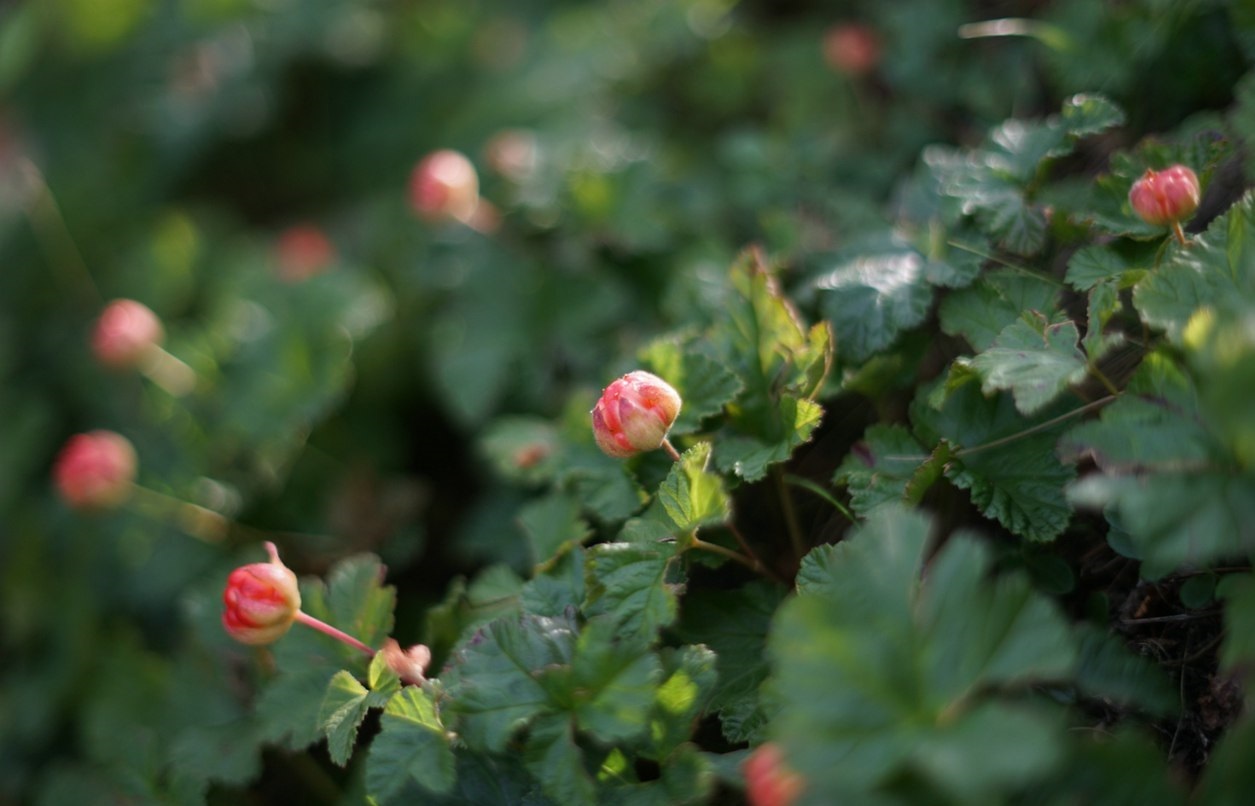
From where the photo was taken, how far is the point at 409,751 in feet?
2.99

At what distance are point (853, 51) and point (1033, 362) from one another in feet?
3.85

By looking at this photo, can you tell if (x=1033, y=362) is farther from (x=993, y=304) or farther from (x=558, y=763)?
(x=558, y=763)

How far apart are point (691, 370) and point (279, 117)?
1.94m

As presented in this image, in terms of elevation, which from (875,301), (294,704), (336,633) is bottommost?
(294,704)

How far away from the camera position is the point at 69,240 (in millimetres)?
2281

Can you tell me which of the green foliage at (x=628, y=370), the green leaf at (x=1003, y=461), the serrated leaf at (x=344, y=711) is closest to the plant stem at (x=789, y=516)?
the green foliage at (x=628, y=370)

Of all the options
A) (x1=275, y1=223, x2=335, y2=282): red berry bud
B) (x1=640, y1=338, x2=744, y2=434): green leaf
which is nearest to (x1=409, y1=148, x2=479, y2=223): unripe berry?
(x1=275, y1=223, x2=335, y2=282): red berry bud

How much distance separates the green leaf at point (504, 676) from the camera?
0.89m

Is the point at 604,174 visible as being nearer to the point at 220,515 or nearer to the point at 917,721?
the point at 220,515

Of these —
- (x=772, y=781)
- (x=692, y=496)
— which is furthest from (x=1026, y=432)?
(x=772, y=781)

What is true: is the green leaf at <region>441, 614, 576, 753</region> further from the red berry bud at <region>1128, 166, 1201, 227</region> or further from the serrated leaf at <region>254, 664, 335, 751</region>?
the red berry bud at <region>1128, 166, 1201, 227</region>

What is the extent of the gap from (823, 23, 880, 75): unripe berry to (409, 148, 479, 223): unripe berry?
31.5 inches

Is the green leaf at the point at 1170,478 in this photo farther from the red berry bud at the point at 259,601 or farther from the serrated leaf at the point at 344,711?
A: the red berry bud at the point at 259,601

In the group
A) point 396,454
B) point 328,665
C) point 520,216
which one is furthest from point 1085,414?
point 396,454
